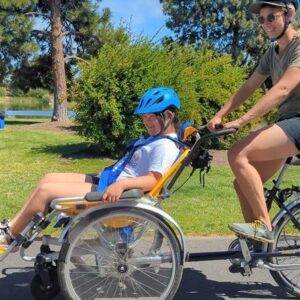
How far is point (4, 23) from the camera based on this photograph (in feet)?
76.0

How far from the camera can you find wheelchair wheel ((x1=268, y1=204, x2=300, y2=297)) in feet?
12.3

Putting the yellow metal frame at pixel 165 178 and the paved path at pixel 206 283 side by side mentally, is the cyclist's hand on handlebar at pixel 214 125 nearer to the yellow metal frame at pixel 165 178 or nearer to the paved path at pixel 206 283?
the yellow metal frame at pixel 165 178

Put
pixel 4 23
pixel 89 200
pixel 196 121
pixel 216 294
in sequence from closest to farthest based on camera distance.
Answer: pixel 89 200 < pixel 216 294 < pixel 196 121 < pixel 4 23

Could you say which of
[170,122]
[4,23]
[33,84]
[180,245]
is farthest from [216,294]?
[33,84]

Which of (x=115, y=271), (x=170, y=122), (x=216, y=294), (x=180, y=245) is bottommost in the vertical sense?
(x=216, y=294)

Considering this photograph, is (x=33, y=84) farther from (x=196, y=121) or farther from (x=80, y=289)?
(x=80, y=289)

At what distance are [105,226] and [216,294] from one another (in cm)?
113

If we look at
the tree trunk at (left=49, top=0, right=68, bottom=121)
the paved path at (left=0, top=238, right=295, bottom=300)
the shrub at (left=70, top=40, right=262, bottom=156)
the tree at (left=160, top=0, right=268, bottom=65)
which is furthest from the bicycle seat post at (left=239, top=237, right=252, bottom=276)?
the tree at (left=160, top=0, right=268, bottom=65)

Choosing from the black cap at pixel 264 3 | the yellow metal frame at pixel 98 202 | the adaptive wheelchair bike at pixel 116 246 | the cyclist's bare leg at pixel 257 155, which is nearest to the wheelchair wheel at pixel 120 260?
the adaptive wheelchair bike at pixel 116 246

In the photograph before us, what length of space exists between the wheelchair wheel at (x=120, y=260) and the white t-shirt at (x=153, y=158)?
364mm

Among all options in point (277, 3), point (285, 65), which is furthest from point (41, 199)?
point (277, 3)

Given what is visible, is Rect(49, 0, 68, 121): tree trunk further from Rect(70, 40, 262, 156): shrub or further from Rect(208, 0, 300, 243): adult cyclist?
Rect(208, 0, 300, 243): adult cyclist

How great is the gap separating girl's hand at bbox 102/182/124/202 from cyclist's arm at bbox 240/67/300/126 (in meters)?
0.91

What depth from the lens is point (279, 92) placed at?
11.3ft
